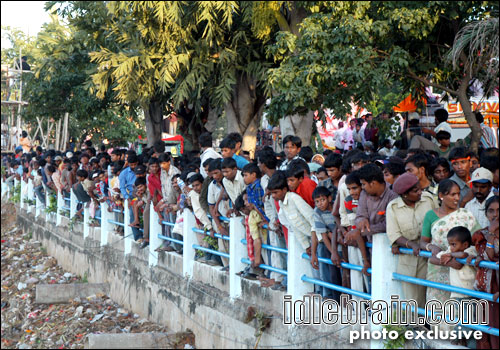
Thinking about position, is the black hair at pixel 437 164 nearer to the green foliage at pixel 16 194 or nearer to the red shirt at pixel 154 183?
the red shirt at pixel 154 183

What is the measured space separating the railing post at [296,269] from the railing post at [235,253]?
120 cm

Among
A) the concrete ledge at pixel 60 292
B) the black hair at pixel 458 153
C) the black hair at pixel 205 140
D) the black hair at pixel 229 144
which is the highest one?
the black hair at pixel 205 140

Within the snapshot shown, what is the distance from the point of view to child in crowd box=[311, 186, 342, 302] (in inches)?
235

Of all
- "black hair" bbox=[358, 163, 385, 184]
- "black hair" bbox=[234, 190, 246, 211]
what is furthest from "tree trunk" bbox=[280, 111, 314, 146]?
"black hair" bbox=[358, 163, 385, 184]

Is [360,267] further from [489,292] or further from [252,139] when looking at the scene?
[252,139]

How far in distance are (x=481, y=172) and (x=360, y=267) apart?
133cm

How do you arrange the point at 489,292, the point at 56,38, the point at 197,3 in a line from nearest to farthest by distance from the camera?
the point at 489,292 < the point at 197,3 < the point at 56,38

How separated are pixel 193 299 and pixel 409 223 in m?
4.04

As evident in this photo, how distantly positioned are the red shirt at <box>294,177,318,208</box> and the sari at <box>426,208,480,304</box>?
168 cm

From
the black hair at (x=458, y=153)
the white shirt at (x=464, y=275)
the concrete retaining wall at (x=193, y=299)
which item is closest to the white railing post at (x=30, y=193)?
the concrete retaining wall at (x=193, y=299)

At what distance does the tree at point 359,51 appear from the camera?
29.1ft

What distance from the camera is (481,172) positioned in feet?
18.7

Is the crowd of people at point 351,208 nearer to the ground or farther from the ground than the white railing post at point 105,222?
farther from the ground

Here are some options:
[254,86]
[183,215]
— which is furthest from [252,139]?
[183,215]
